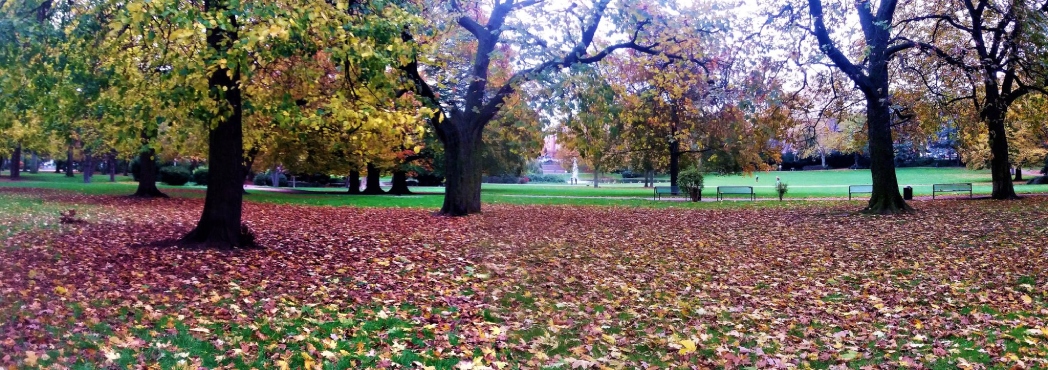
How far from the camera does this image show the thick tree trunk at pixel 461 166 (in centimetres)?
1778

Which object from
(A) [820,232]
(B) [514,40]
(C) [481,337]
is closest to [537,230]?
(B) [514,40]

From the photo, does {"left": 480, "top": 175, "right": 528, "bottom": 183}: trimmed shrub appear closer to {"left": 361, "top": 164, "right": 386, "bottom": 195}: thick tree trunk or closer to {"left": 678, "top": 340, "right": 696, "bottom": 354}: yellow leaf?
{"left": 361, "top": 164, "right": 386, "bottom": 195}: thick tree trunk

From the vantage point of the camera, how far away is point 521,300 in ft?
24.2

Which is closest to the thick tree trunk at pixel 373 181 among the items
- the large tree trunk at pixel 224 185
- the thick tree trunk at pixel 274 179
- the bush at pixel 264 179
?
the thick tree trunk at pixel 274 179

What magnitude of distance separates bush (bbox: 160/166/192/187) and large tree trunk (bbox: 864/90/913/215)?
125 feet

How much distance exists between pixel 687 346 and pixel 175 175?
4242 centimetres

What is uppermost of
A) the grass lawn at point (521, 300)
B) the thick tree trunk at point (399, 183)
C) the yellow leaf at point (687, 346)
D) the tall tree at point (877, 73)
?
the tall tree at point (877, 73)

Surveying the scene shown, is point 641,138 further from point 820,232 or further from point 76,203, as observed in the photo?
point 76,203

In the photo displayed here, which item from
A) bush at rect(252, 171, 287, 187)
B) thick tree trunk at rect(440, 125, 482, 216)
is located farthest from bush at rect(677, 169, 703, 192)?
bush at rect(252, 171, 287, 187)

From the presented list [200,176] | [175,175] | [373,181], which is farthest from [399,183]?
[175,175]

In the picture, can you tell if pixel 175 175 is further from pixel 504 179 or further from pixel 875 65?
pixel 875 65

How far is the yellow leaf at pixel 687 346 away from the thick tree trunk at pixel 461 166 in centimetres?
1274

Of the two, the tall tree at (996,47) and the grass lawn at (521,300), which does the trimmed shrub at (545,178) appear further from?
the grass lawn at (521,300)

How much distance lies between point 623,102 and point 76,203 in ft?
53.2
